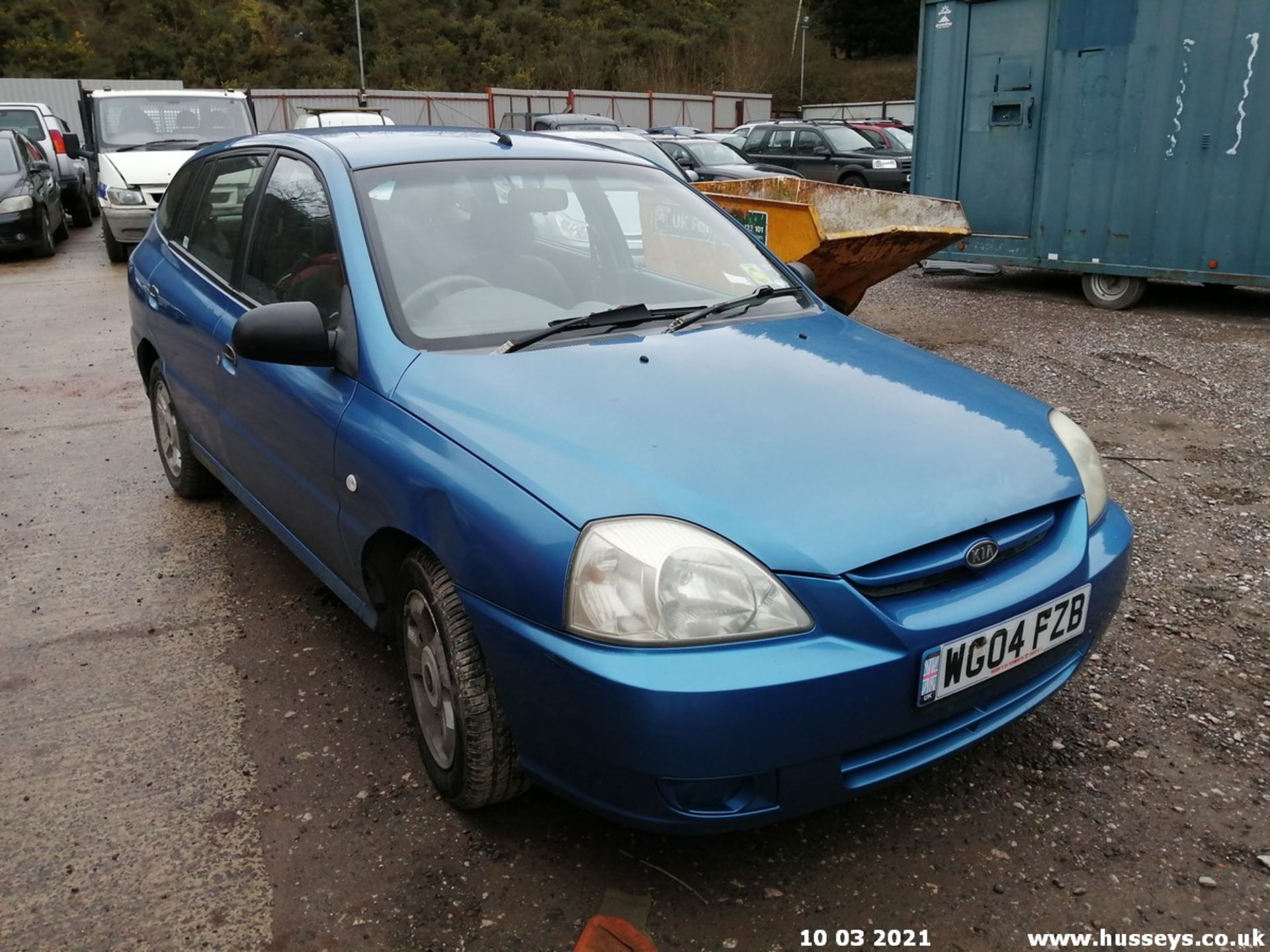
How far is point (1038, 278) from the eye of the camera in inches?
444

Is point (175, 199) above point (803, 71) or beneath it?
beneath

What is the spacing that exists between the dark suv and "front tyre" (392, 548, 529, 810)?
651 inches

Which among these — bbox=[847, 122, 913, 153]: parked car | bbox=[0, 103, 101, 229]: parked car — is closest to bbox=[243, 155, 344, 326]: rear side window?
bbox=[0, 103, 101, 229]: parked car

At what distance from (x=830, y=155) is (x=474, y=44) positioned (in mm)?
45329

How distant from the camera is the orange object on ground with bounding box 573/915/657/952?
2193mm

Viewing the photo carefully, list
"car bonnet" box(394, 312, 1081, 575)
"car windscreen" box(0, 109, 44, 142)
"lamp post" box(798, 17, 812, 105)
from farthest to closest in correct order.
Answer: "lamp post" box(798, 17, 812, 105) < "car windscreen" box(0, 109, 44, 142) < "car bonnet" box(394, 312, 1081, 575)

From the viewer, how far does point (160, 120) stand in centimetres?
1249

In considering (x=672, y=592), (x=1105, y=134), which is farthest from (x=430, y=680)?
(x=1105, y=134)

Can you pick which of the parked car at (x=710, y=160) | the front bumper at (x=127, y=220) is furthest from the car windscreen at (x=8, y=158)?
the parked car at (x=710, y=160)

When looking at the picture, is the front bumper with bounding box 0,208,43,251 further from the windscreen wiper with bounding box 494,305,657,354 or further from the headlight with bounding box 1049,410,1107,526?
the headlight with bounding box 1049,410,1107,526

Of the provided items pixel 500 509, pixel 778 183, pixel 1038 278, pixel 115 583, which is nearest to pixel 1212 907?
pixel 500 509

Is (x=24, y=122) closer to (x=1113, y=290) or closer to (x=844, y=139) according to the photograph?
(x=844, y=139)

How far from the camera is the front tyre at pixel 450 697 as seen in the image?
2.38m

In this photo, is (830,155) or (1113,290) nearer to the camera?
(1113,290)
